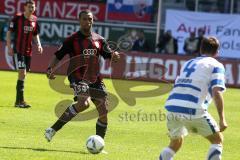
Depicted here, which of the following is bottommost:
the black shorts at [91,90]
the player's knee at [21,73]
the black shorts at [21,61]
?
the player's knee at [21,73]

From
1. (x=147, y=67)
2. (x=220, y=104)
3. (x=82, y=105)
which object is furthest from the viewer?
(x=147, y=67)

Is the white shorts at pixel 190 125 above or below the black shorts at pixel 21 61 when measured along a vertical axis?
above

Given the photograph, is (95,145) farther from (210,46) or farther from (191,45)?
(191,45)

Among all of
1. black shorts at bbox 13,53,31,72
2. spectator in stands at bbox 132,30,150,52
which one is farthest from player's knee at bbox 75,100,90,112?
spectator in stands at bbox 132,30,150,52

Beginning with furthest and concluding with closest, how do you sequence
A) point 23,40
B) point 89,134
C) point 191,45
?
1. point 191,45
2. point 23,40
3. point 89,134

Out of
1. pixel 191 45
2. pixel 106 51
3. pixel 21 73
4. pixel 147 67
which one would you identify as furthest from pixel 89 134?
pixel 191 45

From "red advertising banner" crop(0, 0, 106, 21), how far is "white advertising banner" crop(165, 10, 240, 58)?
3.86m

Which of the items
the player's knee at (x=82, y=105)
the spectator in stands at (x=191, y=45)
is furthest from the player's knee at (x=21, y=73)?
the spectator in stands at (x=191, y=45)

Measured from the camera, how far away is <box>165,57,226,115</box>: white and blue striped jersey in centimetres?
868

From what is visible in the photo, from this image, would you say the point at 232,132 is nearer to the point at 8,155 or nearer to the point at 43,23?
the point at 8,155

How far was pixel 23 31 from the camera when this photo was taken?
655 inches

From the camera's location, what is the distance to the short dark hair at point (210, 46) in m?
8.70

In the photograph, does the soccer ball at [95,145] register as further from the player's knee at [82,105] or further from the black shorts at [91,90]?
the black shorts at [91,90]

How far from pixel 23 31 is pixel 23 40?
228 mm
